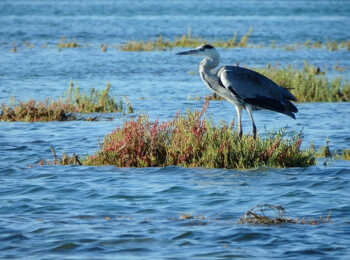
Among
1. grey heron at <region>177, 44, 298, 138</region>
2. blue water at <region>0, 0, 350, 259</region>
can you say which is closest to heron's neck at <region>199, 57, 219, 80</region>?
grey heron at <region>177, 44, 298, 138</region>

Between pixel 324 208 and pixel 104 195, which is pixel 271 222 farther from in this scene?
pixel 104 195

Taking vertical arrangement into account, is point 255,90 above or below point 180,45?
below

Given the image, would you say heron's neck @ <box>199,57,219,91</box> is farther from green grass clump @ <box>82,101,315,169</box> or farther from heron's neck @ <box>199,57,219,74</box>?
green grass clump @ <box>82,101,315,169</box>

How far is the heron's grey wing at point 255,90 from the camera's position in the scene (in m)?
11.5

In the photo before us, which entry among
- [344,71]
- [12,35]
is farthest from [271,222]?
[12,35]

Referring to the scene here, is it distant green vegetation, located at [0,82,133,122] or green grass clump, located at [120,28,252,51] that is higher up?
green grass clump, located at [120,28,252,51]

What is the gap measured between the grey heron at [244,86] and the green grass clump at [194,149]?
927mm

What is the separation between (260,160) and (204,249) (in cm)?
401

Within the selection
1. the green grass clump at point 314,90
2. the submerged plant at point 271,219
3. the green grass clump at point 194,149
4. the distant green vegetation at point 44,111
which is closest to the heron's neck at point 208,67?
the green grass clump at point 194,149

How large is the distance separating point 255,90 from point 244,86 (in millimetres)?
225

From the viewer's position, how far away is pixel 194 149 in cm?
1064

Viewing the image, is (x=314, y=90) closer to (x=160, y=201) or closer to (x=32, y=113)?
(x=32, y=113)

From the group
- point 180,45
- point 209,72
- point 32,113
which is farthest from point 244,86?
point 180,45

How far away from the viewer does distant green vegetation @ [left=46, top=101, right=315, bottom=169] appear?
10.6 m
